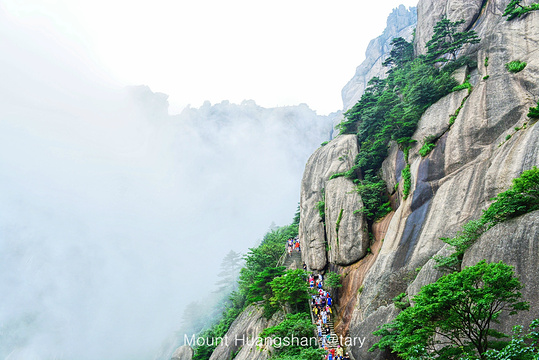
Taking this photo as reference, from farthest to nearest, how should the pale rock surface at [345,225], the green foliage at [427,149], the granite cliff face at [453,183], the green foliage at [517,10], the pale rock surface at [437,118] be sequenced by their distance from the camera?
the pale rock surface at [345,225] → the pale rock surface at [437,118] → the green foliage at [427,149] → the green foliage at [517,10] → the granite cliff face at [453,183]

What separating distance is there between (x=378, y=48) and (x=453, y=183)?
285 feet

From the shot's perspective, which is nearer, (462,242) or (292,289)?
(462,242)

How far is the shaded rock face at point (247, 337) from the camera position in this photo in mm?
18133

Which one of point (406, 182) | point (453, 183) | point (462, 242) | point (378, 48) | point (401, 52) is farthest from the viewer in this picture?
point (378, 48)

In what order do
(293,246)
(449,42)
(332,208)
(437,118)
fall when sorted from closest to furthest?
(437,118) < (332,208) < (449,42) < (293,246)

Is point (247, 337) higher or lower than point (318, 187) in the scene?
lower

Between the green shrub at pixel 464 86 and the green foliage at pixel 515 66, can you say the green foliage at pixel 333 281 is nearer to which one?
the green shrub at pixel 464 86

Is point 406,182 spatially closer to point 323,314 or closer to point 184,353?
point 323,314

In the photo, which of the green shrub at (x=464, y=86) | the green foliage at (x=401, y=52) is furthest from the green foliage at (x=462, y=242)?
the green foliage at (x=401, y=52)

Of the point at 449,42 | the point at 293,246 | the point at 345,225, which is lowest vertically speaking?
the point at 345,225

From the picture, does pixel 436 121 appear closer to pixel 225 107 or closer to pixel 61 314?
pixel 61 314

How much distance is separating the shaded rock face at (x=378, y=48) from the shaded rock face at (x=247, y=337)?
74583 mm

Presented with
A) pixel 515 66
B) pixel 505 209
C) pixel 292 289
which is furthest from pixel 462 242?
pixel 515 66

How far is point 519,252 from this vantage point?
25.9ft
